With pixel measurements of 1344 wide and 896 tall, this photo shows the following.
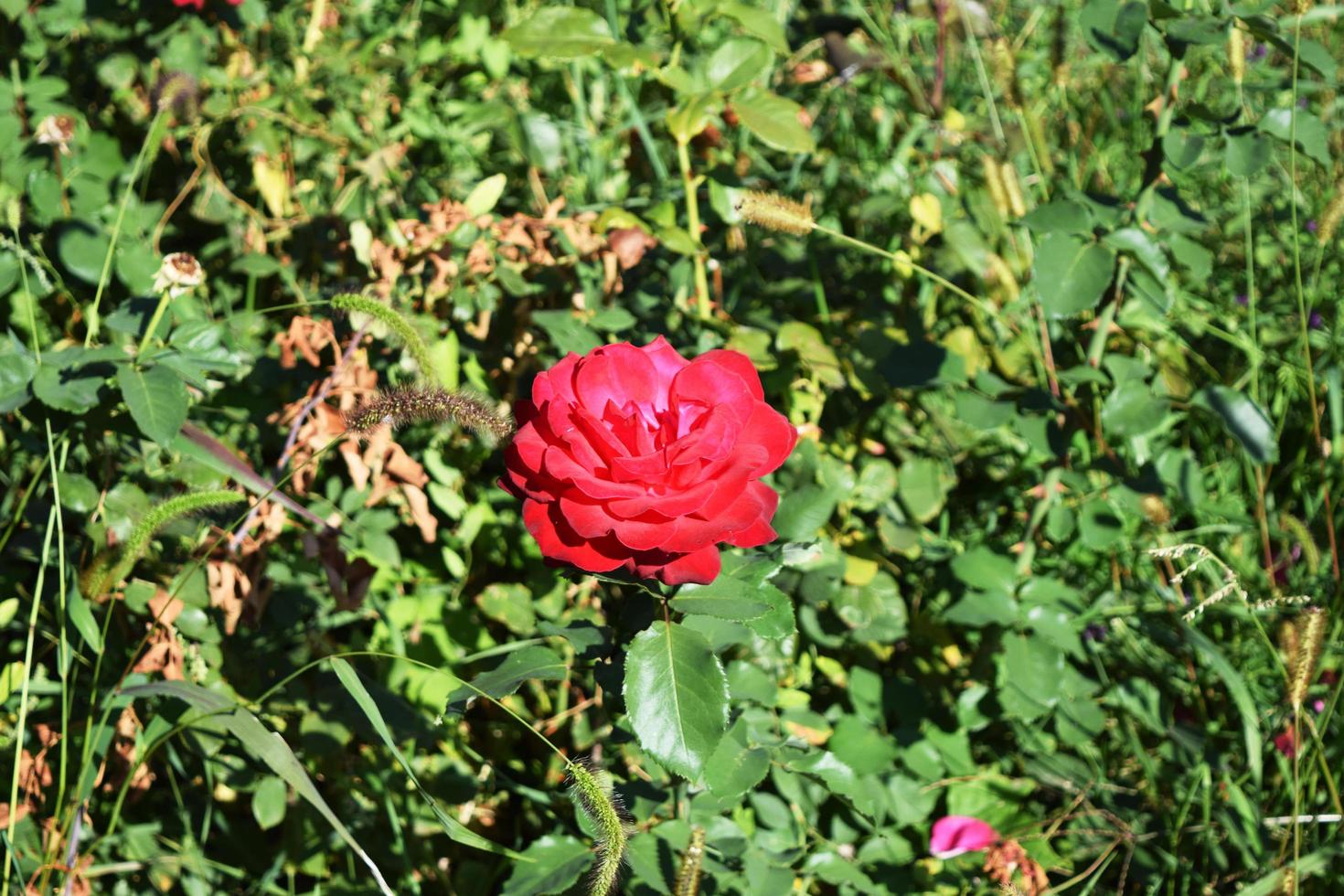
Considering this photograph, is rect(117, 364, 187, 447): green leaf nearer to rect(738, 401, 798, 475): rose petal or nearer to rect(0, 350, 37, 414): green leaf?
rect(0, 350, 37, 414): green leaf

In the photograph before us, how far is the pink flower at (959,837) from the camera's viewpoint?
1.70 m

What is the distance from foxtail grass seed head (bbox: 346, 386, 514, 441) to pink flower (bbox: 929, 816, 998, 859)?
96 cm

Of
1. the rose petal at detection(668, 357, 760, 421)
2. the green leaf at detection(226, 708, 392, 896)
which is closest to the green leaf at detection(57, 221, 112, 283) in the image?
the green leaf at detection(226, 708, 392, 896)

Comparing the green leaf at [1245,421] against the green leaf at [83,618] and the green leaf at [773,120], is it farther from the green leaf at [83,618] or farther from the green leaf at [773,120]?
the green leaf at [83,618]

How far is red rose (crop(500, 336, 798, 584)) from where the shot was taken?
99 cm

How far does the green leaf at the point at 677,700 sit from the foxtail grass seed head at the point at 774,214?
503mm

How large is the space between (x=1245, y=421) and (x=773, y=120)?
2.44 ft

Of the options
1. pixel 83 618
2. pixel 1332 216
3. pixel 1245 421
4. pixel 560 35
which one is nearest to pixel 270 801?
pixel 83 618

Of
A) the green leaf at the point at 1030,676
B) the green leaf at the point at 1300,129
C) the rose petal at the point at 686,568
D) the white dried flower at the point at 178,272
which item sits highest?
the green leaf at the point at 1300,129

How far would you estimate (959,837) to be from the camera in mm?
1729

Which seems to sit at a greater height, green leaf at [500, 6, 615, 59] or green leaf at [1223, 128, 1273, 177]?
green leaf at [500, 6, 615, 59]

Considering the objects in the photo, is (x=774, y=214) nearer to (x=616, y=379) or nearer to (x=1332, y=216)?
(x=616, y=379)

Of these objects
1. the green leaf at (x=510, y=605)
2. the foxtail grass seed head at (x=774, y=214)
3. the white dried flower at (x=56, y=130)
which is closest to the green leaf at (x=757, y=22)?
the foxtail grass seed head at (x=774, y=214)

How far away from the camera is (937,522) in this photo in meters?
2.20
